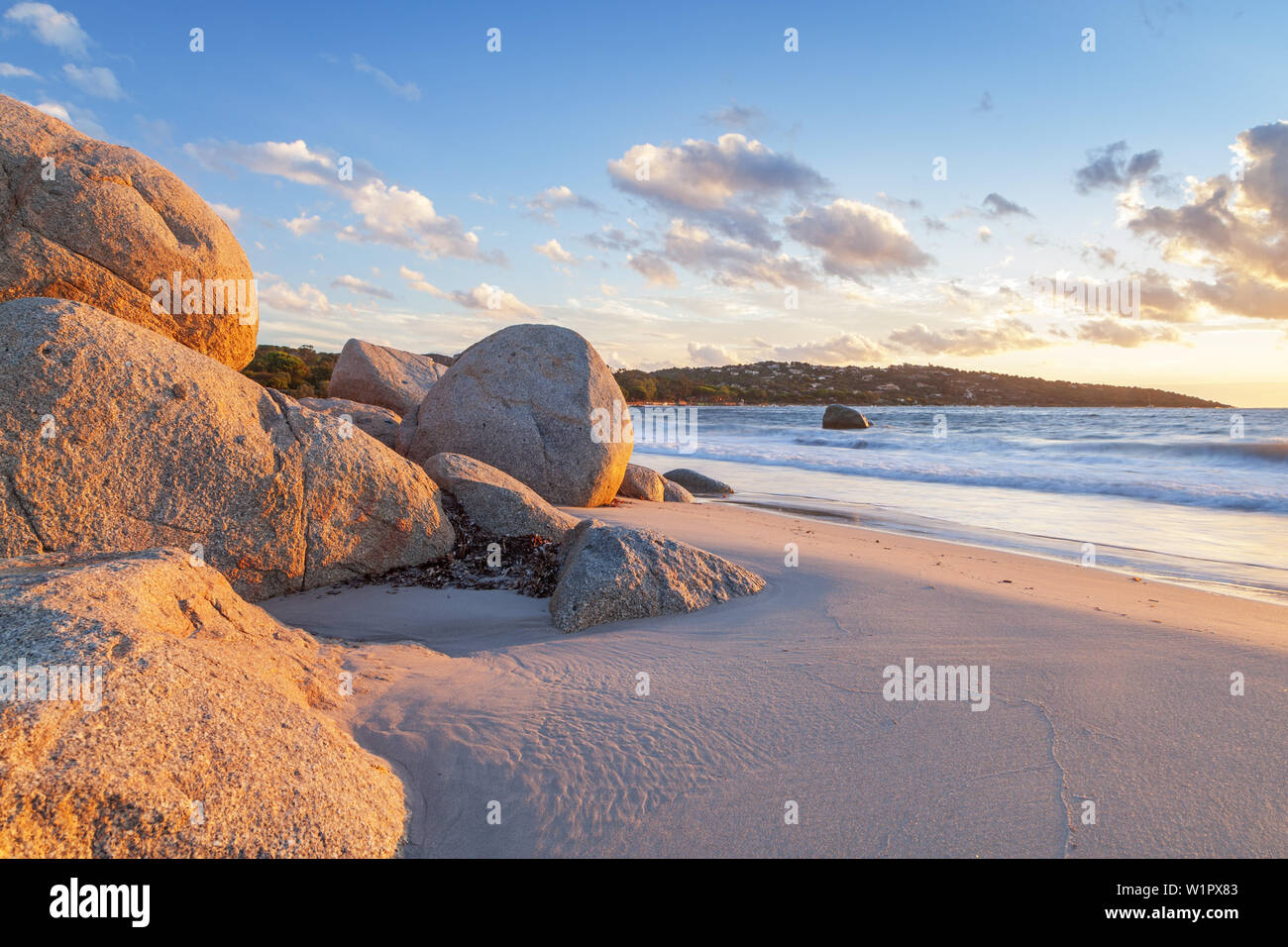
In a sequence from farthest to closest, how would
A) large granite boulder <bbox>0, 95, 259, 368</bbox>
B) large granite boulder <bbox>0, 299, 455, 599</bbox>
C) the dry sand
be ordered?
large granite boulder <bbox>0, 95, 259, 368</bbox> < large granite boulder <bbox>0, 299, 455, 599</bbox> < the dry sand

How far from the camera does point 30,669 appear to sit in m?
2.02

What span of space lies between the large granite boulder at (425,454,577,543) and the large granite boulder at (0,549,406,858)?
2.92 m

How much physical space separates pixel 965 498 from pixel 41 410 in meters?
12.6

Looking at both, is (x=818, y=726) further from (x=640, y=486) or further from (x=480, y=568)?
(x=640, y=486)

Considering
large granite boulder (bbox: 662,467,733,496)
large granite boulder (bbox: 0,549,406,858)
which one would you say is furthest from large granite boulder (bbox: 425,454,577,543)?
large granite boulder (bbox: 662,467,733,496)

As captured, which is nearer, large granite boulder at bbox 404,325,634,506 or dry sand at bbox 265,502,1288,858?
dry sand at bbox 265,502,1288,858

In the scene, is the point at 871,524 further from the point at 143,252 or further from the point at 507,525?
the point at 143,252

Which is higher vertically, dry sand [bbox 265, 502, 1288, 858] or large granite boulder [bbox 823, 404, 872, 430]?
large granite boulder [bbox 823, 404, 872, 430]

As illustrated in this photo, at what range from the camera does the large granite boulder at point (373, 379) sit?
1150 cm

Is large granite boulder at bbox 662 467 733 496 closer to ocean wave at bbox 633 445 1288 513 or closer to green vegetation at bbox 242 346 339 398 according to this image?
ocean wave at bbox 633 445 1288 513

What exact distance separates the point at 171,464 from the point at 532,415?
448 cm

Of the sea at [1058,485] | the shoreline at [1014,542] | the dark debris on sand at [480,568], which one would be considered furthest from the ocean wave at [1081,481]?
the dark debris on sand at [480,568]

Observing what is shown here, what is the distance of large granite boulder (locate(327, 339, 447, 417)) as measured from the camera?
37.7ft

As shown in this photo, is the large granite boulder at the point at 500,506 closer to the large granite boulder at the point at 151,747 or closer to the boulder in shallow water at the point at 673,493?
the large granite boulder at the point at 151,747
